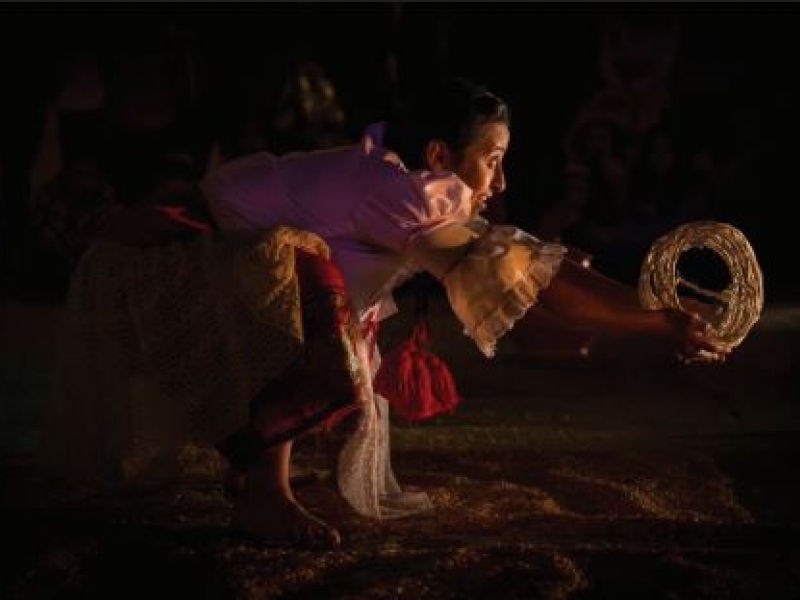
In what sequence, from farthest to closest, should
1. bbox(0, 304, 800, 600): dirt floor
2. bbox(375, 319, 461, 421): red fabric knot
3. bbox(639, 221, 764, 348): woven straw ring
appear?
1. bbox(375, 319, 461, 421): red fabric knot
2. bbox(639, 221, 764, 348): woven straw ring
3. bbox(0, 304, 800, 600): dirt floor

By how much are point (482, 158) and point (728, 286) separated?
0.73 m

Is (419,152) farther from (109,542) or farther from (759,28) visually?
(759,28)

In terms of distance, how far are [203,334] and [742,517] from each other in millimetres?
1591

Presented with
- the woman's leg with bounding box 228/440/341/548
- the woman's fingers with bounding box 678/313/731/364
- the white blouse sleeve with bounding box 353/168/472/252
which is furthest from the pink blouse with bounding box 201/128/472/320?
the woman's fingers with bounding box 678/313/731/364

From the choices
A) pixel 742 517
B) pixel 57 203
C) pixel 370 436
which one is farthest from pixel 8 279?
pixel 742 517

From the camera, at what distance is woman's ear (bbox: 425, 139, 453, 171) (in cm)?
290

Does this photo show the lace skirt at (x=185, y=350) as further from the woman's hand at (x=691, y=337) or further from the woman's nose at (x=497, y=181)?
the woman's hand at (x=691, y=337)

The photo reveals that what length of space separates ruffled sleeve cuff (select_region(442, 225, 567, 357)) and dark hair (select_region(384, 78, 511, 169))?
322 millimetres

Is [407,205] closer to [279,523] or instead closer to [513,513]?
[279,523]

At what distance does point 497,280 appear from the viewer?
8.75 ft

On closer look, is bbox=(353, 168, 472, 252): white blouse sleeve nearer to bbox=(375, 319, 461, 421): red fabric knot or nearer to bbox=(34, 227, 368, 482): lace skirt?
bbox=(34, 227, 368, 482): lace skirt

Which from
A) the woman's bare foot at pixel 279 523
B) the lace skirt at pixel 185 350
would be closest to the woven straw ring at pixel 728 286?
the lace skirt at pixel 185 350

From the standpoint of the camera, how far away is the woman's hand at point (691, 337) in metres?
2.63

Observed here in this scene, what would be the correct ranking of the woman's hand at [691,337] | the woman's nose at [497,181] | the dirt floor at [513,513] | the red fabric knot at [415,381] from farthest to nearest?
the red fabric knot at [415,381] → the woman's nose at [497,181] → the woman's hand at [691,337] → the dirt floor at [513,513]
